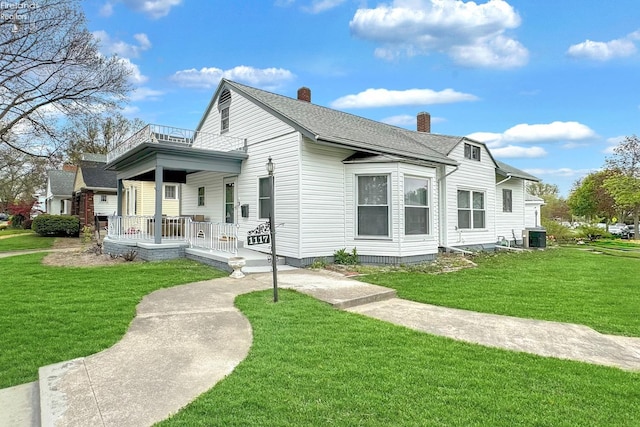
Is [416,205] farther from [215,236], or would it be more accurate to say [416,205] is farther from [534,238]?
[534,238]

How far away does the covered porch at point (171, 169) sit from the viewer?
33.2 ft

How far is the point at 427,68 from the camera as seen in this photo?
17109mm

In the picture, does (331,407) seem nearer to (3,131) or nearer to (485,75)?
(485,75)

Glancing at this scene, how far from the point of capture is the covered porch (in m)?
10.1

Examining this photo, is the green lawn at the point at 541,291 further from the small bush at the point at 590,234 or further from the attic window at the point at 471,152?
the small bush at the point at 590,234

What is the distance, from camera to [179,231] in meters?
12.3

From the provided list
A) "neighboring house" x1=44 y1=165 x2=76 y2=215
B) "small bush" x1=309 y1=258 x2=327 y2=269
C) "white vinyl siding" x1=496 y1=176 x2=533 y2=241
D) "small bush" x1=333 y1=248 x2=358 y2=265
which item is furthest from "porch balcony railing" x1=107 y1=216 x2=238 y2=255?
"neighboring house" x1=44 y1=165 x2=76 y2=215

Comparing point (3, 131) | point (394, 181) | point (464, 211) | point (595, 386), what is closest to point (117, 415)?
point (595, 386)

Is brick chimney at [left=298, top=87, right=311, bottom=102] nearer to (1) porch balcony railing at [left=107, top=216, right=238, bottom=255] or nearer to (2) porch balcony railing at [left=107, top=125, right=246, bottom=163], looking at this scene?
(2) porch balcony railing at [left=107, top=125, right=246, bottom=163]

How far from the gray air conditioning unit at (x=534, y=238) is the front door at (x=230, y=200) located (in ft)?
45.0

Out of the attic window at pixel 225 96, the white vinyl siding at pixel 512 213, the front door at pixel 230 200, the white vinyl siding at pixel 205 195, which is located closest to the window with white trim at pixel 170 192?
the white vinyl siding at pixel 205 195

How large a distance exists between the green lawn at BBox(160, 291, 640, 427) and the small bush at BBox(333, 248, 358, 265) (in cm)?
571

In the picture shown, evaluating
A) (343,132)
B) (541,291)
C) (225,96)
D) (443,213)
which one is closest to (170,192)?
(225,96)

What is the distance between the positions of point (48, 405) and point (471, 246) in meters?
13.8
